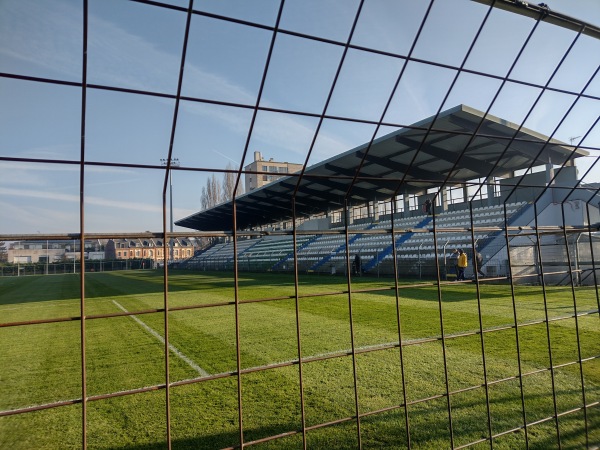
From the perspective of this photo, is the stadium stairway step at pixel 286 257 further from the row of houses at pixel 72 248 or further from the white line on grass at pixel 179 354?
the white line on grass at pixel 179 354

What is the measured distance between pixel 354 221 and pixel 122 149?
30.3 metres

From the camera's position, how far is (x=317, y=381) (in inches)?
187

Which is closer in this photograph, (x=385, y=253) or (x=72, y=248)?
(x=72, y=248)

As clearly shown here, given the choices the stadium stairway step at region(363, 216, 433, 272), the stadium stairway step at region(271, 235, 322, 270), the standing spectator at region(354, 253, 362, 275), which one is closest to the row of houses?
the standing spectator at region(354, 253, 362, 275)

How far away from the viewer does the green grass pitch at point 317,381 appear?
3.24 metres

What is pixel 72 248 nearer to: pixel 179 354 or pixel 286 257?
pixel 179 354

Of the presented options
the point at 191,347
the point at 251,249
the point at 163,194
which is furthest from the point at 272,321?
the point at 251,249

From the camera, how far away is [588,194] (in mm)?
16594

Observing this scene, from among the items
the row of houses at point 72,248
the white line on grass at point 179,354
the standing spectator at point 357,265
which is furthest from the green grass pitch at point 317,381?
the standing spectator at point 357,265

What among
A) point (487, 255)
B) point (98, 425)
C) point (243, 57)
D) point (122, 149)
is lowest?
point (98, 425)

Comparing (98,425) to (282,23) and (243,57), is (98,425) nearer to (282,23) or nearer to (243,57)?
(243,57)

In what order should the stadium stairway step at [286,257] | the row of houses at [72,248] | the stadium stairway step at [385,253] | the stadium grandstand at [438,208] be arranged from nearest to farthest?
1. the row of houses at [72,248]
2. the stadium grandstand at [438,208]
3. the stadium stairway step at [385,253]
4. the stadium stairway step at [286,257]

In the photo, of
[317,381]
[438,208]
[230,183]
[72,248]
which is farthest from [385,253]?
[72,248]

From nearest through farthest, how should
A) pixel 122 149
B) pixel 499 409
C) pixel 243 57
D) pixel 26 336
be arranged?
pixel 122 149 → pixel 243 57 → pixel 499 409 → pixel 26 336
